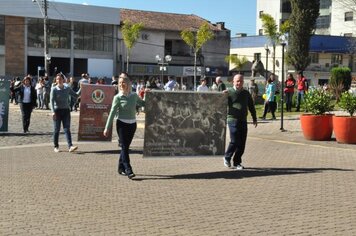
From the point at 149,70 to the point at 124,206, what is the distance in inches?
2171

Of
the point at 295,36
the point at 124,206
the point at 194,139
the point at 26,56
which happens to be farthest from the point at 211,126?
the point at 26,56

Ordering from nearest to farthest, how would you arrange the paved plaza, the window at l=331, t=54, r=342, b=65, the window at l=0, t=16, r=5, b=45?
the paved plaza → the window at l=0, t=16, r=5, b=45 → the window at l=331, t=54, r=342, b=65

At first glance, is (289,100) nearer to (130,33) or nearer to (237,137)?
(237,137)

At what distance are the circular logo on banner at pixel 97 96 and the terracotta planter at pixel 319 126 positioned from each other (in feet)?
18.4

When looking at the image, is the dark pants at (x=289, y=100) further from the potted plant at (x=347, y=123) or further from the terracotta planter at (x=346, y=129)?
the terracotta planter at (x=346, y=129)

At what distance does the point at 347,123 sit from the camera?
1416 centimetres

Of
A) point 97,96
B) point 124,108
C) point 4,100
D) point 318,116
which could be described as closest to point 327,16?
point 318,116

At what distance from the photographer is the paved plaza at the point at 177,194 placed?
6305 mm

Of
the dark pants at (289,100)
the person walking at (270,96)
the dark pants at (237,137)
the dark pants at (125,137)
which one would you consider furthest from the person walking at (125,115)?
the dark pants at (289,100)

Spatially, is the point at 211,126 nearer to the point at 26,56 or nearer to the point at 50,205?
the point at 50,205

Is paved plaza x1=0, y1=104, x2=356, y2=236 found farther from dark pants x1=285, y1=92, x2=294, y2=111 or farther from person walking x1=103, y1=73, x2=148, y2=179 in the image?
dark pants x1=285, y1=92, x2=294, y2=111

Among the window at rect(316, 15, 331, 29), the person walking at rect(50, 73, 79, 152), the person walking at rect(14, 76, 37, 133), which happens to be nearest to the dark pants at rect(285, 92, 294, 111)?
the person walking at rect(14, 76, 37, 133)

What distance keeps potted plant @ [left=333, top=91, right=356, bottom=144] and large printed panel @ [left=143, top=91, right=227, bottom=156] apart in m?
4.80

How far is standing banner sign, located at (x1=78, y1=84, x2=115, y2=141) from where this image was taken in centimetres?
1318
